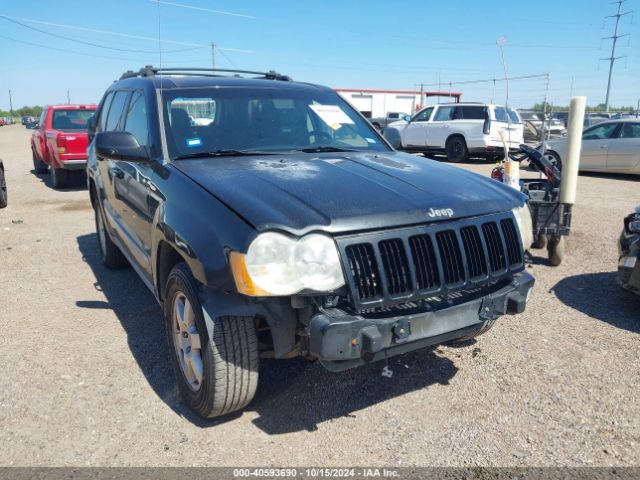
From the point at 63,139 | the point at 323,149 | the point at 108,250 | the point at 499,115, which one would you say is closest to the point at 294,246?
the point at 323,149

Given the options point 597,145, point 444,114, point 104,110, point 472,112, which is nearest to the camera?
point 104,110

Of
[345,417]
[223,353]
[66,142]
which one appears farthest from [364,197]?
[66,142]

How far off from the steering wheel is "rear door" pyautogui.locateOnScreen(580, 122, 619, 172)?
39.1 feet

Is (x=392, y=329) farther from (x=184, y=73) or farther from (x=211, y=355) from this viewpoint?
(x=184, y=73)

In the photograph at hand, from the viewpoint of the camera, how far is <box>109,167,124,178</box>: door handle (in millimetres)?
4248

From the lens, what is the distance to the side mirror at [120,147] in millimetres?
3457

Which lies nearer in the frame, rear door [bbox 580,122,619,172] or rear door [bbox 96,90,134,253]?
rear door [bbox 96,90,134,253]

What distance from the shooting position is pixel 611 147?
44.2 feet

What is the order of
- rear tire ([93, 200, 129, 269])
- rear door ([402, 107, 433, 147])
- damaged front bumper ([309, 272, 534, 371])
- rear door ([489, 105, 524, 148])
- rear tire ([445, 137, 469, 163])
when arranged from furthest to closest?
rear door ([402, 107, 433, 147]) → rear tire ([445, 137, 469, 163]) → rear door ([489, 105, 524, 148]) → rear tire ([93, 200, 129, 269]) → damaged front bumper ([309, 272, 534, 371])

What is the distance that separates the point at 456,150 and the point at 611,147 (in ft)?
14.9

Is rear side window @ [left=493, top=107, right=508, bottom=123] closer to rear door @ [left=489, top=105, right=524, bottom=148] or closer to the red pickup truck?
rear door @ [left=489, top=105, right=524, bottom=148]

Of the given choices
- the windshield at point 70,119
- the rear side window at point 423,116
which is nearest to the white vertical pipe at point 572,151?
the windshield at point 70,119

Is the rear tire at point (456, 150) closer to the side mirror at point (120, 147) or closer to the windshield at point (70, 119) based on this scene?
the windshield at point (70, 119)

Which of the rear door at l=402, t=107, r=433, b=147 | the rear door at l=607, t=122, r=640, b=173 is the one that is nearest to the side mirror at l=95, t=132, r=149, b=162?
the rear door at l=607, t=122, r=640, b=173
